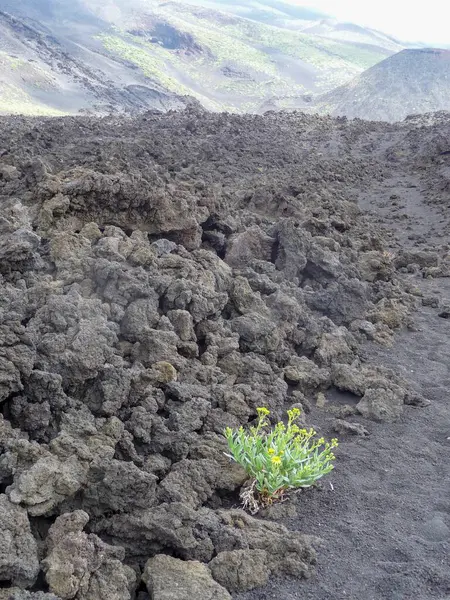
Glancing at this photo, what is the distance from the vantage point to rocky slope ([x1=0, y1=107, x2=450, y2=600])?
292 cm

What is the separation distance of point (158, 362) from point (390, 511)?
1722 mm

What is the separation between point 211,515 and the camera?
3.21 m

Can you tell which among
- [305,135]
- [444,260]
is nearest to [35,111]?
[305,135]

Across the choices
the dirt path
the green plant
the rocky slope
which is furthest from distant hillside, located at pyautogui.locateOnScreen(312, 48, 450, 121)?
the green plant

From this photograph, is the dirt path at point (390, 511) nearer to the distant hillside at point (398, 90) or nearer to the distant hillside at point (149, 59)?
the distant hillside at point (149, 59)

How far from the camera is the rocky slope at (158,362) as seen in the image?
9.58ft

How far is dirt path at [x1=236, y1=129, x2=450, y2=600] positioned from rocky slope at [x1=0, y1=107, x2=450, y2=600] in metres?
0.13

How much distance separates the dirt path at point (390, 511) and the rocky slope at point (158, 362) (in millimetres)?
131

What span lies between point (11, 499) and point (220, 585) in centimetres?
101

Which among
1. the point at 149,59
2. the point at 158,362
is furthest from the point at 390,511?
the point at 149,59

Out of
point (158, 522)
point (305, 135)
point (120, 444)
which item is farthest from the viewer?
point (305, 135)

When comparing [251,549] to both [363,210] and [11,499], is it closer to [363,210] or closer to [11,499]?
[11,499]

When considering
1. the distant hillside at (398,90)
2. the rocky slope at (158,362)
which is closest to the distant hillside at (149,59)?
the distant hillside at (398,90)

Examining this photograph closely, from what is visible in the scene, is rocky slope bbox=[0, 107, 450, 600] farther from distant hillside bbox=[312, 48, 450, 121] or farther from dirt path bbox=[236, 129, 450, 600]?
distant hillside bbox=[312, 48, 450, 121]
